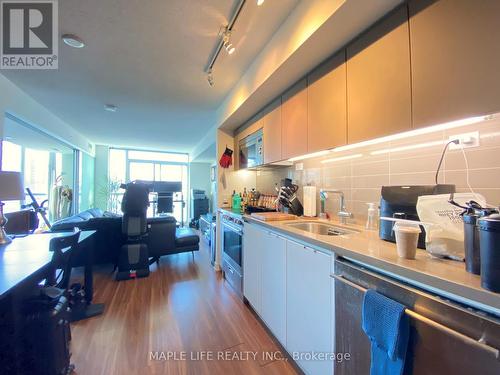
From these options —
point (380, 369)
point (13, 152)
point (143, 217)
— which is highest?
point (13, 152)

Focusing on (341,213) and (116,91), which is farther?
(116,91)

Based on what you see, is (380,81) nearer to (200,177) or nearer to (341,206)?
(341,206)

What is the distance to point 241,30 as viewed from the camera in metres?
1.75

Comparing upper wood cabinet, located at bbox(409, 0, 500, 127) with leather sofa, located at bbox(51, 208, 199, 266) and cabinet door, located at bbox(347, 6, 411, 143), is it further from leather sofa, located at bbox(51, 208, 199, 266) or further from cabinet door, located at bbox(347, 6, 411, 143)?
leather sofa, located at bbox(51, 208, 199, 266)

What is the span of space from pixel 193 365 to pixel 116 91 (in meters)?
3.18

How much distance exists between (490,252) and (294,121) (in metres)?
1.59

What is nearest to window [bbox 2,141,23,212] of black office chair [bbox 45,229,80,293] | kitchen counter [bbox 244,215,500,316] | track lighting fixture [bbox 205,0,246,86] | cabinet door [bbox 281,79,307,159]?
black office chair [bbox 45,229,80,293]

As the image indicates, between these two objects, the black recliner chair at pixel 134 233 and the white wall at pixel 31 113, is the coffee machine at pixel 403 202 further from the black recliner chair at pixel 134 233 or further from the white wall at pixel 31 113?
the white wall at pixel 31 113

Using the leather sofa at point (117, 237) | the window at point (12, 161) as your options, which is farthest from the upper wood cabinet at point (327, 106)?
the window at point (12, 161)

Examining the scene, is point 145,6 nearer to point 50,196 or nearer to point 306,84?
point 306,84

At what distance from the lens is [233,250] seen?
2.70 m

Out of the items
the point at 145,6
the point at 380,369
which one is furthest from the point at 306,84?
the point at 380,369

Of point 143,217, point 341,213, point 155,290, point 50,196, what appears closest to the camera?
point 341,213

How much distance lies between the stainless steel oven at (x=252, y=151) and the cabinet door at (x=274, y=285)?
1.13 m
